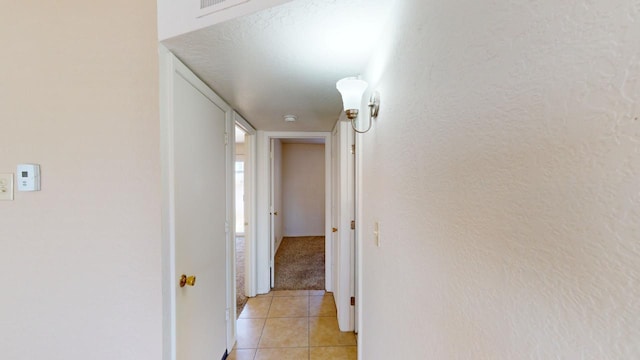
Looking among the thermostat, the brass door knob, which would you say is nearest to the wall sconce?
the brass door knob

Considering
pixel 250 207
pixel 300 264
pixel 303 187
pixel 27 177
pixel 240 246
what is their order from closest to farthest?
pixel 27 177
pixel 250 207
pixel 300 264
pixel 240 246
pixel 303 187

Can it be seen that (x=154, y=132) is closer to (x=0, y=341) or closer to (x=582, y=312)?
(x=0, y=341)

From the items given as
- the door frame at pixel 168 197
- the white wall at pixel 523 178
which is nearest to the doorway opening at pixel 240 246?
the door frame at pixel 168 197

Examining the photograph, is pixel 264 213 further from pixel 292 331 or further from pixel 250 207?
pixel 292 331

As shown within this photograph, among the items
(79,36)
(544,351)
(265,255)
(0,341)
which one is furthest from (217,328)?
(544,351)

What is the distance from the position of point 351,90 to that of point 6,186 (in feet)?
5.39

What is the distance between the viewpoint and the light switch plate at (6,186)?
3.95 feet

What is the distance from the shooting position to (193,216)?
151 cm

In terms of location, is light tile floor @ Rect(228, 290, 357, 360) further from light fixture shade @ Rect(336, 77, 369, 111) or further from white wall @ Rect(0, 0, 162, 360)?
light fixture shade @ Rect(336, 77, 369, 111)

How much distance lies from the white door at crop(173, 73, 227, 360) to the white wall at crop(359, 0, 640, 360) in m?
1.11

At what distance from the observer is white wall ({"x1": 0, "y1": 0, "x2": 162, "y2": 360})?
118 centimetres

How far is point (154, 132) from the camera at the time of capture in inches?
46.4

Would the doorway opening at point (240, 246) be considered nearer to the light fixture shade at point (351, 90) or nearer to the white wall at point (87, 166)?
the white wall at point (87, 166)

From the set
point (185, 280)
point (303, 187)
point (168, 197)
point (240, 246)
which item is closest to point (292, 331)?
point (185, 280)
